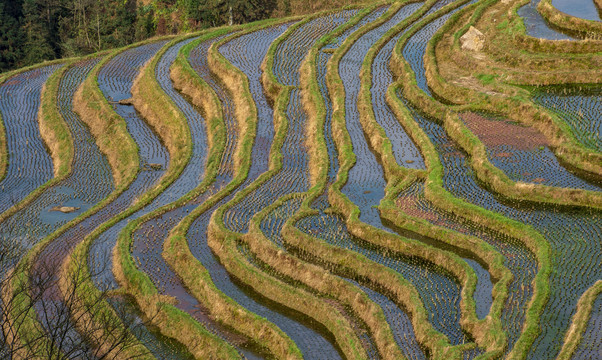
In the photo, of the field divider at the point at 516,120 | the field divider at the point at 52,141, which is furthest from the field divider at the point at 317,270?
the field divider at the point at 52,141

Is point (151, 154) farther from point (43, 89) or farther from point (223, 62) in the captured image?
point (43, 89)

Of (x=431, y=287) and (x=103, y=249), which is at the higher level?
(x=103, y=249)

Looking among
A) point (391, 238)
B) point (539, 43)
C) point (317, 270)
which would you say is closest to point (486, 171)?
point (391, 238)

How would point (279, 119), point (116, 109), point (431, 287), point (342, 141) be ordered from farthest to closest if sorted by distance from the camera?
point (116, 109)
point (279, 119)
point (342, 141)
point (431, 287)

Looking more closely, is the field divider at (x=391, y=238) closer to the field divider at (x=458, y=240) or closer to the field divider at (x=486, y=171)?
the field divider at (x=458, y=240)

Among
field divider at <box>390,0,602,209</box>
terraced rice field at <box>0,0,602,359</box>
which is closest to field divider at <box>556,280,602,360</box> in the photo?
terraced rice field at <box>0,0,602,359</box>

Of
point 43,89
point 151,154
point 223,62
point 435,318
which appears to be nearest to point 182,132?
point 151,154
